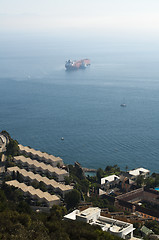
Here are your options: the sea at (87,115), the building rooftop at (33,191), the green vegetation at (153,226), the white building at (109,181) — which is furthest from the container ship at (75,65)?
the green vegetation at (153,226)

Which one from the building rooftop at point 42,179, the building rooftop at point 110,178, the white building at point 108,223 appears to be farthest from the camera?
the building rooftop at point 110,178

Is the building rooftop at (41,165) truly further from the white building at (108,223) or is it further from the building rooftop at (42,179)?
the white building at (108,223)

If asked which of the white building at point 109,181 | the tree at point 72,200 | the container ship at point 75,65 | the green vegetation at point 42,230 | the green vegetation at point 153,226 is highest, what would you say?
the container ship at point 75,65

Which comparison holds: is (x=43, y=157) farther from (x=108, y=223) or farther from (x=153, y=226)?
(x=108, y=223)

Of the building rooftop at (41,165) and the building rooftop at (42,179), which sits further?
the building rooftop at (41,165)

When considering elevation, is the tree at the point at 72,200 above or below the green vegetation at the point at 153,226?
above

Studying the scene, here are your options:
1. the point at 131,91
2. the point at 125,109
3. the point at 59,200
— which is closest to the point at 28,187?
the point at 59,200

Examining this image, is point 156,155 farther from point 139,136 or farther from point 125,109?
point 125,109
